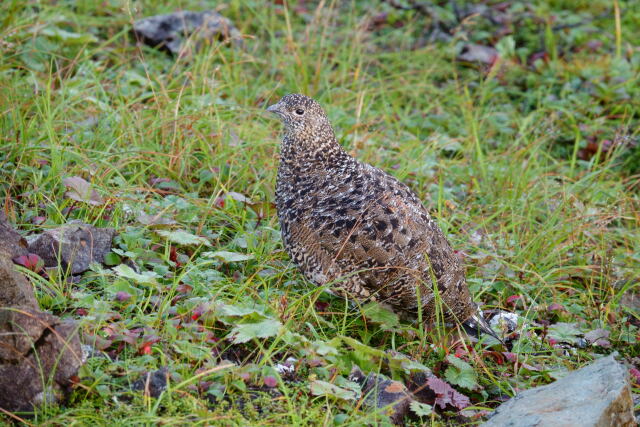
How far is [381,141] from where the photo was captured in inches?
239

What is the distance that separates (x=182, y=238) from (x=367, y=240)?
3.49 ft

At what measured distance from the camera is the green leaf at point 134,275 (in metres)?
3.74

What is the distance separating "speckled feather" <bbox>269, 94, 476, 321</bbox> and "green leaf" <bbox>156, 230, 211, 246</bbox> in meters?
0.48

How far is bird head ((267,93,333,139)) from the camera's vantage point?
14.4ft

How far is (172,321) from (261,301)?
0.48m

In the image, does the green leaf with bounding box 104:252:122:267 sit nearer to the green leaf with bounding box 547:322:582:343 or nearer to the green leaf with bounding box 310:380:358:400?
the green leaf with bounding box 310:380:358:400

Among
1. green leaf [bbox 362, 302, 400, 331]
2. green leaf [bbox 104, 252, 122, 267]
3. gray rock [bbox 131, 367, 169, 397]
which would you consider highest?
gray rock [bbox 131, 367, 169, 397]

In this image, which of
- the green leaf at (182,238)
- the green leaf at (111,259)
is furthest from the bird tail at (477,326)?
the green leaf at (111,259)

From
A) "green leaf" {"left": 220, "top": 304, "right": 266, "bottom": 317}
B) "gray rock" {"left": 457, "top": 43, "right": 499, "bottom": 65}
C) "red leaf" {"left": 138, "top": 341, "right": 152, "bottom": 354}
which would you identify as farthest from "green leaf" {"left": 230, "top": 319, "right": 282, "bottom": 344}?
"gray rock" {"left": 457, "top": 43, "right": 499, "bottom": 65}

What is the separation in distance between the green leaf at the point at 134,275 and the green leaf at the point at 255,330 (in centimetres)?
55

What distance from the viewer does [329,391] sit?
3314 mm

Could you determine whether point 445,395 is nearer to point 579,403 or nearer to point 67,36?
point 579,403

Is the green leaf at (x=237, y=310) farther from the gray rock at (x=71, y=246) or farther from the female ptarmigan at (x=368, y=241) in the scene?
the gray rock at (x=71, y=246)

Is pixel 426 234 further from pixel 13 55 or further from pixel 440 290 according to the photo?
pixel 13 55
